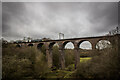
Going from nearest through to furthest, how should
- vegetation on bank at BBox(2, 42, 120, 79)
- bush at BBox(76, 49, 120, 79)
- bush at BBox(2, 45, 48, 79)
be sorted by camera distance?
1. bush at BBox(76, 49, 120, 79)
2. vegetation on bank at BBox(2, 42, 120, 79)
3. bush at BBox(2, 45, 48, 79)

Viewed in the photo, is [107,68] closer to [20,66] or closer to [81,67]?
[81,67]

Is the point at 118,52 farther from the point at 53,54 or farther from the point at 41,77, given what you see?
the point at 53,54

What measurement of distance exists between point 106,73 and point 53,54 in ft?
47.1

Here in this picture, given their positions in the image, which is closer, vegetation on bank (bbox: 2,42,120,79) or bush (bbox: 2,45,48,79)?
vegetation on bank (bbox: 2,42,120,79)

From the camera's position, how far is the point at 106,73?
19.6 ft

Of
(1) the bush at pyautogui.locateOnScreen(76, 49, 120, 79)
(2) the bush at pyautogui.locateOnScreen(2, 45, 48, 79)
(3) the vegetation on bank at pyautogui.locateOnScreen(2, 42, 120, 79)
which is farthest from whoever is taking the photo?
(2) the bush at pyautogui.locateOnScreen(2, 45, 48, 79)

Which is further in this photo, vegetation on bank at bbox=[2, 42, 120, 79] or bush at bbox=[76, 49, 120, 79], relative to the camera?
vegetation on bank at bbox=[2, 42, 120, 79]

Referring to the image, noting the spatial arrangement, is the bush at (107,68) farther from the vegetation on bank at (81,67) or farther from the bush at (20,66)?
the bush at (20,66)

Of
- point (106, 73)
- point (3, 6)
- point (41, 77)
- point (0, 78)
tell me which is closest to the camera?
point (106, 73)

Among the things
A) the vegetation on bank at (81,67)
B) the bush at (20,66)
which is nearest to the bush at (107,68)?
the vegetation on bank at (81,67)

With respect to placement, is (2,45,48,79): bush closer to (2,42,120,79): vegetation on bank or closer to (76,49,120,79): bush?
(2,42,120,79): vegetation on bank

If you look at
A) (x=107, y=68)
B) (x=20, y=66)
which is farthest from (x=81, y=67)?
(x=20, y=66)

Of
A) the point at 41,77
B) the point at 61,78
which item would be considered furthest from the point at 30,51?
the point at 61,78

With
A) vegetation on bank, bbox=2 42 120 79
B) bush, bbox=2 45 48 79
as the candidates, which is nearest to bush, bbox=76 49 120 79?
vegetation on bank, bbox=2 42 120 79
